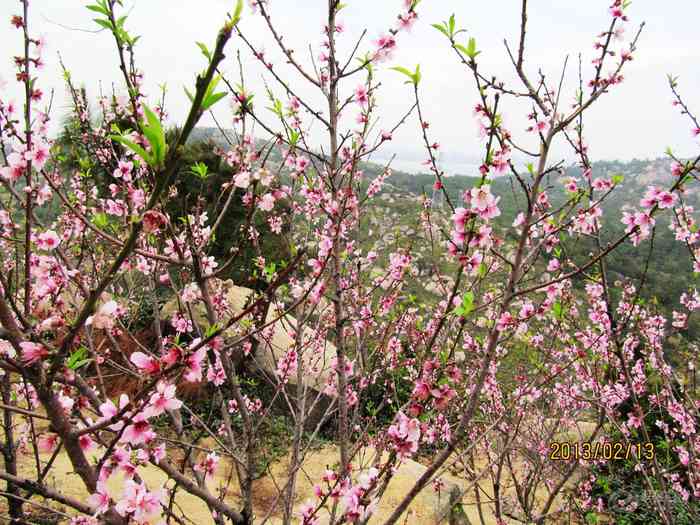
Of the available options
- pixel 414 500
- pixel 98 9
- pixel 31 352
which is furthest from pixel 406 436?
pixel 414 500

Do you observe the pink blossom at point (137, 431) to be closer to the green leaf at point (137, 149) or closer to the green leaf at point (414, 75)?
the green leaf at point (137, 149)

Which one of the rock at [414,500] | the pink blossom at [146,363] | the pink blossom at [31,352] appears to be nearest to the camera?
the pink blossom at [31,352]

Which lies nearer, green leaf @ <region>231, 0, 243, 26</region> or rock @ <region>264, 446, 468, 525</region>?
green leaf @ <region>231, 0, 243, 26</region>

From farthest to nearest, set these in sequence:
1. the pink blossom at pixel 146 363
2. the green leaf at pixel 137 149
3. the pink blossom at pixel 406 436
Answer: the pink blossom at pixel 406 436 < the pink blossom at pixel 146 363 < the green leaf at pixel 137 149

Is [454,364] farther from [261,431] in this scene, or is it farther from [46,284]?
[261,431]

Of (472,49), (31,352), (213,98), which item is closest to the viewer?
(213,98)

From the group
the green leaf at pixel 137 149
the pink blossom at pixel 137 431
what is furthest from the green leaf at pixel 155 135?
the pink blossom at pixel 137 431

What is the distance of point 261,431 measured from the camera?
845 cm

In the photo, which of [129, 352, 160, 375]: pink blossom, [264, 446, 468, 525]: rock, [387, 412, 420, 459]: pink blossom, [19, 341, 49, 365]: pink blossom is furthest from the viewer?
[264, 446, 468, 525]: rock

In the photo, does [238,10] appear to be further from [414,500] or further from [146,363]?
[414,500]

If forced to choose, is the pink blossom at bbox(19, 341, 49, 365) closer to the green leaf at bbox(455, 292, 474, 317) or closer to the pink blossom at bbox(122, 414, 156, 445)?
the pink blossom at bbox(122, 414, 156, 445)

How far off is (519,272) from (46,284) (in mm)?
2188

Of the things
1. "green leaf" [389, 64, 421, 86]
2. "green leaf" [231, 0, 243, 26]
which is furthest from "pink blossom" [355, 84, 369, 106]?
"green leaf" [231, 0, 243, 26]

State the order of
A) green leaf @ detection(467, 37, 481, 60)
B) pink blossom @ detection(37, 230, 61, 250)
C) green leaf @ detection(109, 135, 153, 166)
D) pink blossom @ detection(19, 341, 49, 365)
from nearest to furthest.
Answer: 1. green leaf @ detection(109, 135, 153, 166)
2. pink blossom @ detection(19, 341, 49, 365)
3. pink blossom @ detection(37, 230, 61, 250)
4. green leaf @ detection(467, 37, 481, 60)
